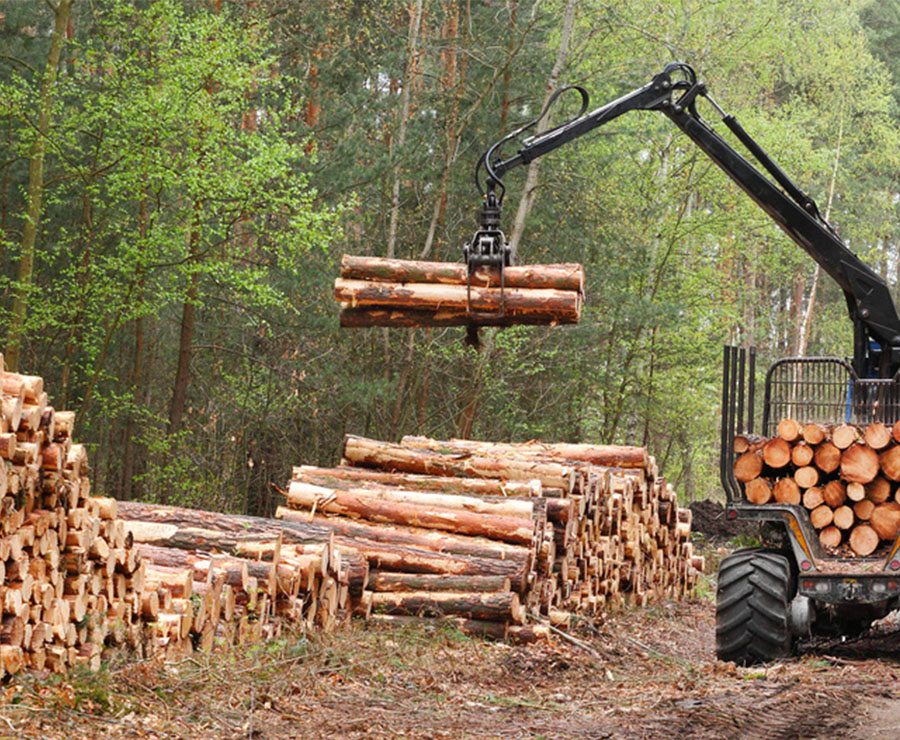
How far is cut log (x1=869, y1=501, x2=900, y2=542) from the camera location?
956 centimetres

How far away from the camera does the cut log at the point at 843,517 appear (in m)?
9.63

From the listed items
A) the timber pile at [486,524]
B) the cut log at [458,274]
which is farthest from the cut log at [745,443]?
the timber pile at [486,524]

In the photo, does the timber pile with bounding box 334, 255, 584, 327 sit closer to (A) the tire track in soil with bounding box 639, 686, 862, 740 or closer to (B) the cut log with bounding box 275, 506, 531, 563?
(B) the cut log with bounding box 275, 506, 531, 563

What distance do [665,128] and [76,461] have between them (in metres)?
22.4

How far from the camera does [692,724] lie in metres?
6.92

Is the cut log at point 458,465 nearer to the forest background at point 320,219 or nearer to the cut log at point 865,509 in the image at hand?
the cut log at point 865,509

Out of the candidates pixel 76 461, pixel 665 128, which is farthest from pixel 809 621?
pixel 665 128

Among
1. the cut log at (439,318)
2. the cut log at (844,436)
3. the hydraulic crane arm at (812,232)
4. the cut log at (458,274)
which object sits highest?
the hydraulic crane arm at (812,232)

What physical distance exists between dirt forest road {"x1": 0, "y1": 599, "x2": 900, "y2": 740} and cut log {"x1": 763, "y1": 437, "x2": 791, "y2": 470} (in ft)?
5.09

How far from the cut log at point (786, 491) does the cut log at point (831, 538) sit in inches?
13.7

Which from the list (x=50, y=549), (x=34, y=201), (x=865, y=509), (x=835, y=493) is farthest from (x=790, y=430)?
(x=34, y=201)

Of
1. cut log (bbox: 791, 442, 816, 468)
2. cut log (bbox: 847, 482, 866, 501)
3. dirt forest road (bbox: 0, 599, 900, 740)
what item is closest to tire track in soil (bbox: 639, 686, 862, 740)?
dirt forest road (bbox: 0, 599, 900, 740)

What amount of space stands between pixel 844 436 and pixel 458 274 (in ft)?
10.8

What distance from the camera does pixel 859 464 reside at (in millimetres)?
9578
